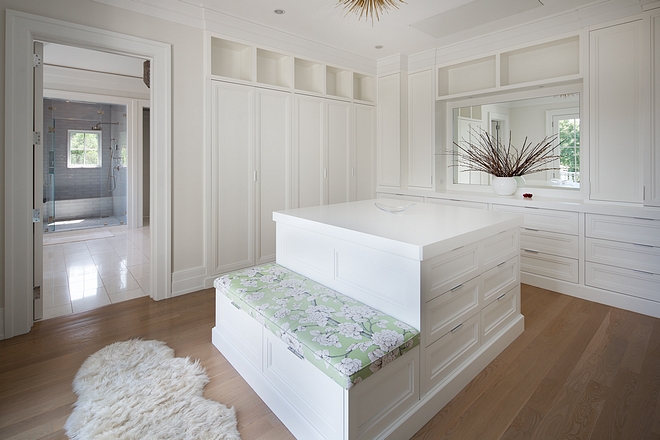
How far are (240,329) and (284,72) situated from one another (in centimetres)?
304

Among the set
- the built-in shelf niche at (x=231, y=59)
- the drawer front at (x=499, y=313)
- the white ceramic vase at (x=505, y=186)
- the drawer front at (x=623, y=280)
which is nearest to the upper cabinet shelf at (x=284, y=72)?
the built-in shelf niche at (x=231, y=59)

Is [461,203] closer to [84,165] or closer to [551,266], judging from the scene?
[551,266]

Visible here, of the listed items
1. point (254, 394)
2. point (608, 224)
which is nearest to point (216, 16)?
point (254, 394)

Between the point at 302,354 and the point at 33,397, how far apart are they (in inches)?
59.4

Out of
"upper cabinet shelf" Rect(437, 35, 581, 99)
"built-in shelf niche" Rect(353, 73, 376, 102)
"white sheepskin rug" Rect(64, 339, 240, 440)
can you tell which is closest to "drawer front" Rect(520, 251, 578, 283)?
"upper cabinet shelf" Rect(437, 35, 581, 99)

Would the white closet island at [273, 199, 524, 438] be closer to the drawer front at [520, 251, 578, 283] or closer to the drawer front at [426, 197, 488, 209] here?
the drawer front at [520, 251, 578, 283]

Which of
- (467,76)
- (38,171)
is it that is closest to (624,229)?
(467,76)

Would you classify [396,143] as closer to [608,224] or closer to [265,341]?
[608,224]

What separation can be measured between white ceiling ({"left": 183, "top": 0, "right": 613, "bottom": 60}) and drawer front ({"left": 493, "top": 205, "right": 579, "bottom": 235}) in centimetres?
185

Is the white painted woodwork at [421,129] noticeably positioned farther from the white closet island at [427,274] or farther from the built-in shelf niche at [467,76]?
the white closet island at [427,274]

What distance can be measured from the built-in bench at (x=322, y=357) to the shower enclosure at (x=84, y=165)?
5.95m

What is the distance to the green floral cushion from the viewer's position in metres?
1.33

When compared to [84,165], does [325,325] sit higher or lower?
lower

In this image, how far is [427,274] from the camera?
160cm
